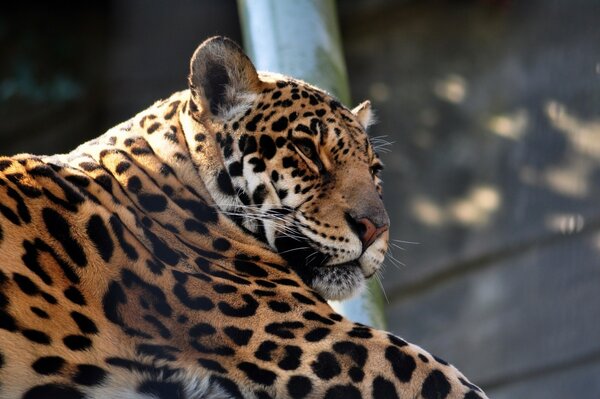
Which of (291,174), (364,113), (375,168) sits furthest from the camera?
(364,113)

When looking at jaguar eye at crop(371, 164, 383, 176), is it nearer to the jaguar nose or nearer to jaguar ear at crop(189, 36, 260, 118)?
the jaguar nose

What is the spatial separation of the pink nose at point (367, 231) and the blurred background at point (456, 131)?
3.65 meters

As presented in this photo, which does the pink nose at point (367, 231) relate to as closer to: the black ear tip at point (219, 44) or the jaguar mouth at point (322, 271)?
the jaguar mouth at point (322, 271)

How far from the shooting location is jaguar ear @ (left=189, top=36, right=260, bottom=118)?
3123 mm

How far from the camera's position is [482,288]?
26.3 ft

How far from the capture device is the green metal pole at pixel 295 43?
12.0ft

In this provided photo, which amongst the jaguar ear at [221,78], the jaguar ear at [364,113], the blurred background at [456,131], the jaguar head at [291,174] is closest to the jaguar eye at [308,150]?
the jaguar head at [291,174]

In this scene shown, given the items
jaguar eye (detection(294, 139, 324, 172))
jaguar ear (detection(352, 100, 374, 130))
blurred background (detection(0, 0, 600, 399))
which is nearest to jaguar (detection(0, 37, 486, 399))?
jaguar eye (detection(294, 139, 324, 172))

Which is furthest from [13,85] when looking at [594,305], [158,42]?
[594,305]

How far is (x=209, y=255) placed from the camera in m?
2.89

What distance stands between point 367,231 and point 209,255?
1.67 ft

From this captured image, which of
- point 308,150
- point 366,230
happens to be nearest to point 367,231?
point 366,230

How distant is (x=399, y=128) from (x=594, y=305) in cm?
233

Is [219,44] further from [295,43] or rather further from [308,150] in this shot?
[295,43]
